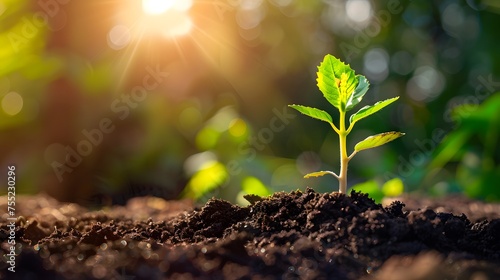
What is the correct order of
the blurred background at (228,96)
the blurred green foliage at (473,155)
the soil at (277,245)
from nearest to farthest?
the soil at (277,245) → the blurred green foliage at (473,155) → the blurred background at (228,96)

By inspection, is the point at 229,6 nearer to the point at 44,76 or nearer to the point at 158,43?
the point at 158,43

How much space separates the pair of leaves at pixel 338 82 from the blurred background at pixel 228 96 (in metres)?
1.53

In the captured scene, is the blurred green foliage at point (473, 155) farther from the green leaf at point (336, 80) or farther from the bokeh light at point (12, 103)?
the bokeh light at point (12, 103)

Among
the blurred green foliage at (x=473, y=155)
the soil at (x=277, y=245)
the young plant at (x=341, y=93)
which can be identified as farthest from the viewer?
the blurred green foliage at (x=473, y=155)

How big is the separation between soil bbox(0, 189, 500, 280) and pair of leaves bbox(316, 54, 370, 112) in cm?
24

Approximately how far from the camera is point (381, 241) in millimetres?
1198

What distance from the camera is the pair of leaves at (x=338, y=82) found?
1.46 m

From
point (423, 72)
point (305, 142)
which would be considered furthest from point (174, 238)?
point (423, 72)

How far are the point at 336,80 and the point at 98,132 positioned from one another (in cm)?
294

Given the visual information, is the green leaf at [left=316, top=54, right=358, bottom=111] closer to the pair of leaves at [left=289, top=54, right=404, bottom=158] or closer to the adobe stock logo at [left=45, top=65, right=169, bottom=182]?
the pair of leaves at [left=289, top=54, right=404, bottom=158]

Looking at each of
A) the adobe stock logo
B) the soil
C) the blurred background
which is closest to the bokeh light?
the blurred background

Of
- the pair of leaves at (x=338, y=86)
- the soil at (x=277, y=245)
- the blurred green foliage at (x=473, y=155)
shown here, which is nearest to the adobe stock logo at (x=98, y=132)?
the blurred green foliage at (x=473, y=155)

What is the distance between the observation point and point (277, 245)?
123 centimetres

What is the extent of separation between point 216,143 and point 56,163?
1.06 meters
